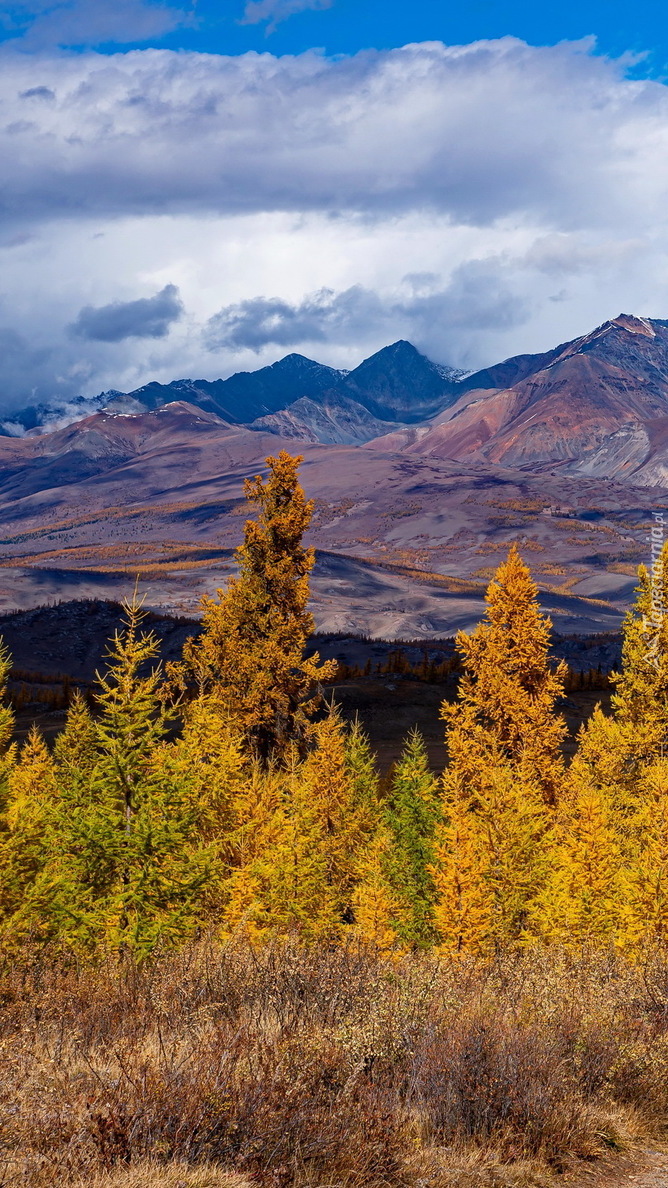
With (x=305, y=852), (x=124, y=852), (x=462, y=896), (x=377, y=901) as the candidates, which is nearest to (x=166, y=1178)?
(x=124, y=852)

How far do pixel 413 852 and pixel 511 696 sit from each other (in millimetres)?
5905

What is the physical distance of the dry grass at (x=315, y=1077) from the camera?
5.19m

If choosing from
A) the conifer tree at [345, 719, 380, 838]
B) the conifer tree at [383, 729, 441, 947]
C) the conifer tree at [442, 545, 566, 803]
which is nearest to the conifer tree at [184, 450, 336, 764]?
the conifer tree at [345, 719, 380, 838]

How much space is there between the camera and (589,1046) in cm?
730

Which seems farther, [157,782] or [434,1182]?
[157,782]

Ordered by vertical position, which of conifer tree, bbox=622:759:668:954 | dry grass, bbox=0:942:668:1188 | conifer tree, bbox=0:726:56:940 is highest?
dry grass, bbox=0:942:668:1188

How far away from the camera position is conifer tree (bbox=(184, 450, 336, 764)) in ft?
96.0

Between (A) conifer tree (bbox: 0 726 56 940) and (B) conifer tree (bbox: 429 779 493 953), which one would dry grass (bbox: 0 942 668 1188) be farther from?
(B) conifer tree (bbox: 429 779 493 953)

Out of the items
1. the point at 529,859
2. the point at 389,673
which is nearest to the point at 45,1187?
the point at 529,859

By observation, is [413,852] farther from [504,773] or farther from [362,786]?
[362,786]

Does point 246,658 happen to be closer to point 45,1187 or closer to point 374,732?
point 45,1187

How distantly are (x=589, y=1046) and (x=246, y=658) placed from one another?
73.6 ft

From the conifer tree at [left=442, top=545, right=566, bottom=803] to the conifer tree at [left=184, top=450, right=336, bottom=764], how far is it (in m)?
5.00

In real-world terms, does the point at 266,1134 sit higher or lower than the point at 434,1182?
higher
